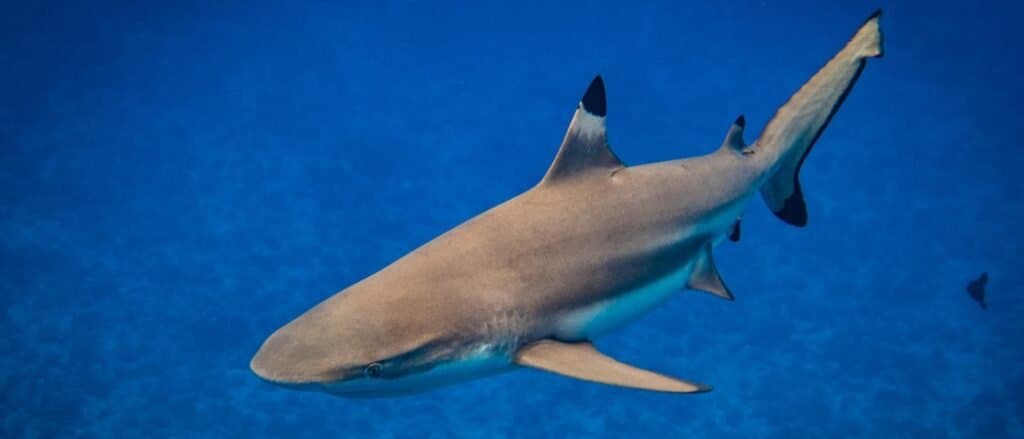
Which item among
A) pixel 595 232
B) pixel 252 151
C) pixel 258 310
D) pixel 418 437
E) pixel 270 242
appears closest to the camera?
pixel 595 232

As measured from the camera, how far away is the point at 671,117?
23.4 m

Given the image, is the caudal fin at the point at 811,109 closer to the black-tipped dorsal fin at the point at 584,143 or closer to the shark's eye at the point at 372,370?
the black-tipped dorsal fin at the point at 584,143

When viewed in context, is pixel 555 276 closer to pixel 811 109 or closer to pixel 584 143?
pixel 584 143

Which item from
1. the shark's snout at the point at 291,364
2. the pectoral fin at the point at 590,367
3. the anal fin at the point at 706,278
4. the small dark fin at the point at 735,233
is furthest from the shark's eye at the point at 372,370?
the small dark fin at the point at 735,233

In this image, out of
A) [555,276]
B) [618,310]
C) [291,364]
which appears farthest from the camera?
[618,310]

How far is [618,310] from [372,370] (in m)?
1.46

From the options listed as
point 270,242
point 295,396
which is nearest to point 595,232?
point 295,396

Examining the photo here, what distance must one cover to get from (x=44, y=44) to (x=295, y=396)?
2001 centimetres

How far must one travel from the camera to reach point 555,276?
3480 mm

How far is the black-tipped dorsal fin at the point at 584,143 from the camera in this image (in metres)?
3.76

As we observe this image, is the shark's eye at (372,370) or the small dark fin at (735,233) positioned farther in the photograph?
the small dark fin at (735,233)

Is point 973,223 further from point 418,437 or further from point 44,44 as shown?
point 44,44

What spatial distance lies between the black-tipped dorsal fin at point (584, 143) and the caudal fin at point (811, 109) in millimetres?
1485

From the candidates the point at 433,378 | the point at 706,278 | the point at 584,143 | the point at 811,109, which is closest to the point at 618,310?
the point at 584,143
